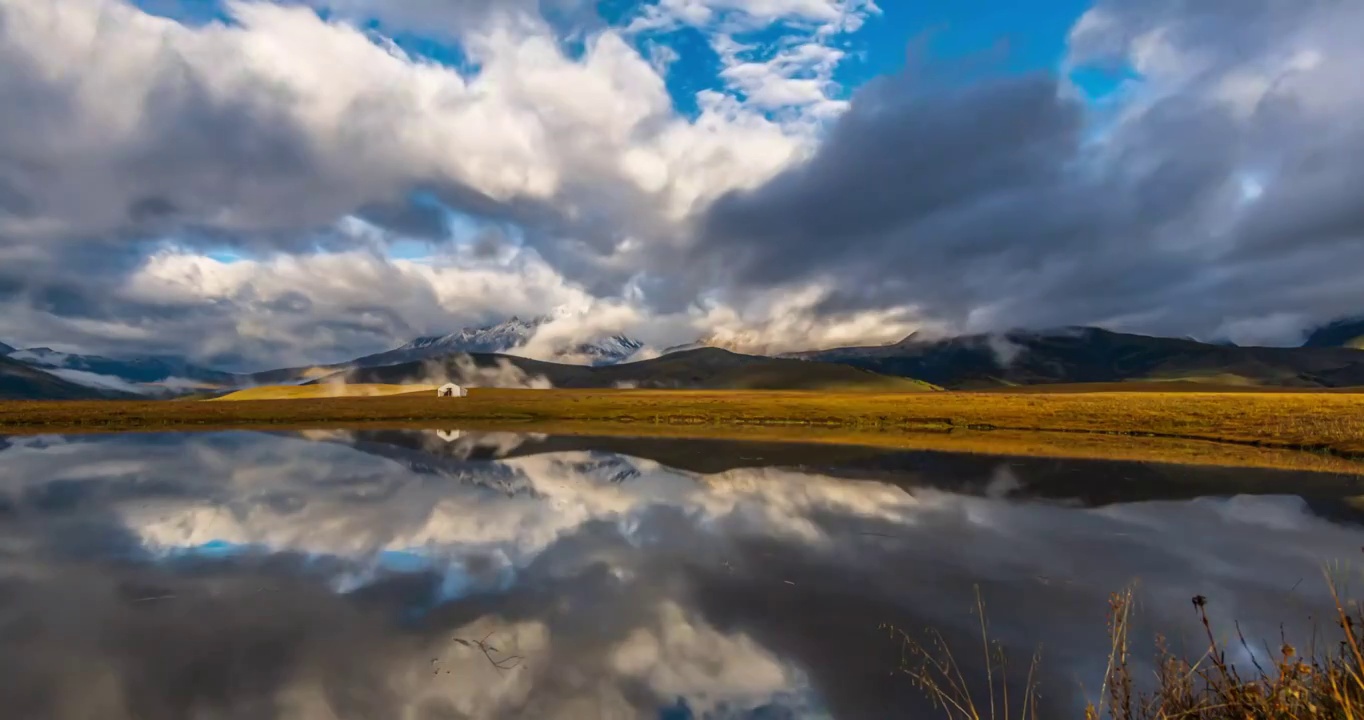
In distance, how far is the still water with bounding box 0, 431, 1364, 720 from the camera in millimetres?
9594

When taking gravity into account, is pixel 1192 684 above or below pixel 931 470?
above

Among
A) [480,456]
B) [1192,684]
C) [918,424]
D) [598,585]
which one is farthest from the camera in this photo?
[918,424]

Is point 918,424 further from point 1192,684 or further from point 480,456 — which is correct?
point 1192,684

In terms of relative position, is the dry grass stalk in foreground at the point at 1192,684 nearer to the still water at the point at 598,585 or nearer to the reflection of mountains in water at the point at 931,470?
the still water at the point at 598,585

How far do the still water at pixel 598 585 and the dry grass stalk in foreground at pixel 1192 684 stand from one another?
44cm

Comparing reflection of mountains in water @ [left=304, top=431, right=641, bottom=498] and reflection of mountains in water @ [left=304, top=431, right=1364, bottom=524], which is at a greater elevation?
reflection of mountains in water @ [left=304, top=431, right=641, bottom=498]

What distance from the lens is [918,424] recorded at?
7412 centimetres

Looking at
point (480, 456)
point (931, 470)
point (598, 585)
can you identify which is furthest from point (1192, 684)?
point (480, 456)

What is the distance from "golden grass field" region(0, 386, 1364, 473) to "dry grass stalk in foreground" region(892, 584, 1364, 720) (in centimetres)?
3587

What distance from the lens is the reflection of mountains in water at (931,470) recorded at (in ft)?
89.7

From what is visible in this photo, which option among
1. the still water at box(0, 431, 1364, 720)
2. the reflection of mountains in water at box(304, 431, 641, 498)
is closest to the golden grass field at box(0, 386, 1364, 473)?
the reflection of mountains in water at box(304, 431, 641, 498)

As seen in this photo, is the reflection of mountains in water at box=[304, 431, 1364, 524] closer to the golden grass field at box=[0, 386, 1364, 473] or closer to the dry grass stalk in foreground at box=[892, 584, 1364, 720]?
the golden grass field at box=[0, 386, 1364, 473]

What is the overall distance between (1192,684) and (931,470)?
95.8 feet

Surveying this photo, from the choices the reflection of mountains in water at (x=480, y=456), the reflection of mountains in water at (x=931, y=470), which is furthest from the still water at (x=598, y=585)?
the reflection of mountains in water at (x=480, y=456)
